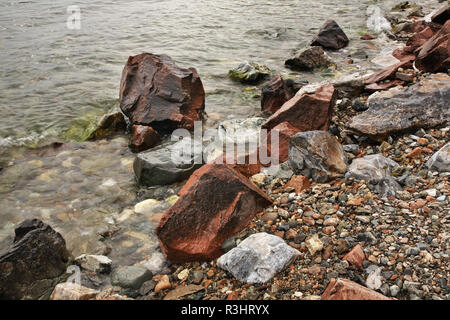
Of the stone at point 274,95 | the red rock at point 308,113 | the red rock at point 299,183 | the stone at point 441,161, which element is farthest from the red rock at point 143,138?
the stone at point 441,161

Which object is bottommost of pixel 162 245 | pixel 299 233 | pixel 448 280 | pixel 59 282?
pixel 59 282

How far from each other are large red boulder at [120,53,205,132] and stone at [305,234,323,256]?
3193mm

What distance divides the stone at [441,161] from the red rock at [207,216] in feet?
5.44

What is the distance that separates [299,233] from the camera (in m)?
3.09

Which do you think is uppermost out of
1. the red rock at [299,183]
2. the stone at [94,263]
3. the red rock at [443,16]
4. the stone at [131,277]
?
the red rock at [443,16]

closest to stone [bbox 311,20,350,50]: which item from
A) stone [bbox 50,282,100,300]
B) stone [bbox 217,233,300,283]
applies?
stone [bbox 217,233,300,283]

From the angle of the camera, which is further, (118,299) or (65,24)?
(65,24)

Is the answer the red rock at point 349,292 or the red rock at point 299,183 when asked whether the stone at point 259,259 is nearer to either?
the red rock at point 349,292

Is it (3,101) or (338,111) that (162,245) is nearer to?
(338,111)

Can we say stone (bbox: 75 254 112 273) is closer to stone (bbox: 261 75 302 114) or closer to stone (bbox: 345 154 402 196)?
stone (bbox: 345 154 402 196)

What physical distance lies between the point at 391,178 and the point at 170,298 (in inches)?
85.9

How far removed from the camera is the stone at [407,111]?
13.7 ft

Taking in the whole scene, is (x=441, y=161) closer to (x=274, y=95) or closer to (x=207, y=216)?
(x=207, y=216)

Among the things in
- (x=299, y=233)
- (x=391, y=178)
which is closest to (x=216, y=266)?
(x=299, y=233)
